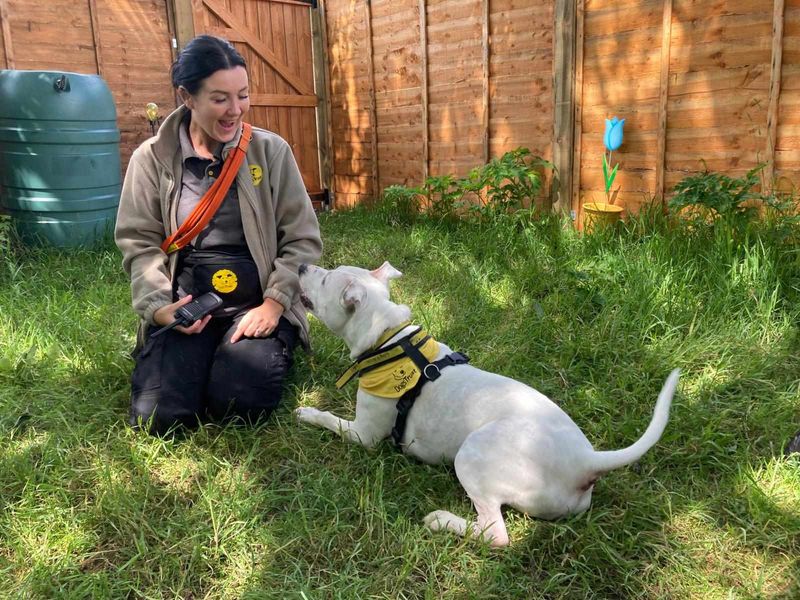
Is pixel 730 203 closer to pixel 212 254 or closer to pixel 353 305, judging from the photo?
pixel 353 305

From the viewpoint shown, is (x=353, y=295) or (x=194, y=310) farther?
(x=194, y=310)

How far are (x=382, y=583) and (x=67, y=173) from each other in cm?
497

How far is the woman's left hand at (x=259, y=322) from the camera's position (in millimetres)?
2781

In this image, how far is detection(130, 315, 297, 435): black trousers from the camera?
8.59ft

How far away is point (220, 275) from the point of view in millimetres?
2834

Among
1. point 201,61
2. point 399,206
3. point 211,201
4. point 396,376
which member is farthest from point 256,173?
point 399,206

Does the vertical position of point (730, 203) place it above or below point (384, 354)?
above

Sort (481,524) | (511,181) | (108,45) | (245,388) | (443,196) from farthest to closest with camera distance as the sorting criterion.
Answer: (108,45) < (443,196) < (511,181) < (245,388) < (481,524)

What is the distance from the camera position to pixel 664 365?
9.64ft

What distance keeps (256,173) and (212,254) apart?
1.41ft

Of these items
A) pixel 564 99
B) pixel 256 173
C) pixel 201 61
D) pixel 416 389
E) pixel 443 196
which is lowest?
pixel 416 389

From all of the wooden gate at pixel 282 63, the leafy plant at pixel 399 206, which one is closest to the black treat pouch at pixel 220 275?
the leafy plant at pixel 399 206

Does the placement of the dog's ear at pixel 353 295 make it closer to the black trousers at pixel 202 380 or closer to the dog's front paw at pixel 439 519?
the black trousers at pixel 202 380

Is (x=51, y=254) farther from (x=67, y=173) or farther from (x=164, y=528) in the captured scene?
(x=164, y=528)
